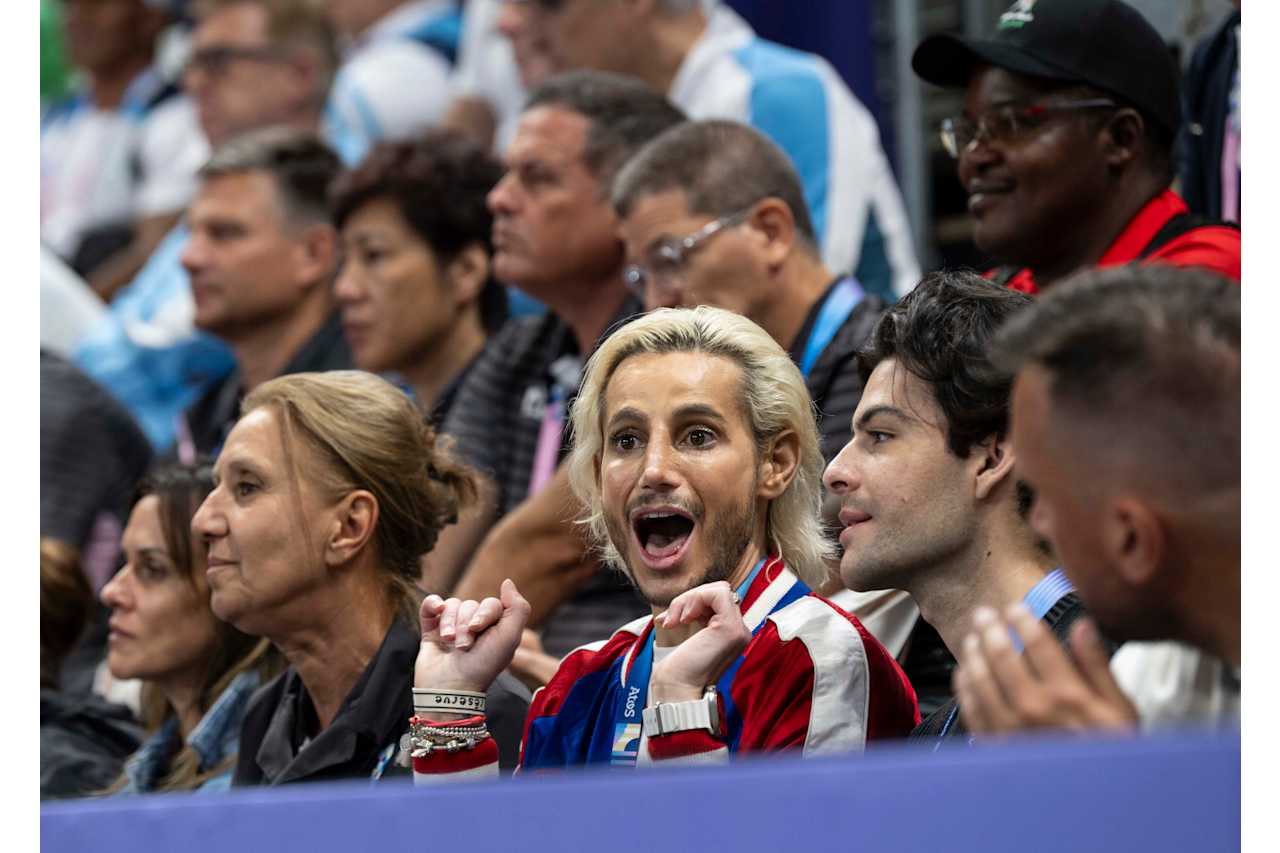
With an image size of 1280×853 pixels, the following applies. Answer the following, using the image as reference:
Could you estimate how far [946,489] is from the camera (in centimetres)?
267

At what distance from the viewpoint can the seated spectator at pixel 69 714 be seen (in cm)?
386

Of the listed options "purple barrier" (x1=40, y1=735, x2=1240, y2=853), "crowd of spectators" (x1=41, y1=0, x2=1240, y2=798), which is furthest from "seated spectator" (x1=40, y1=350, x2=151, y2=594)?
"purple barrier" (x1=40, y1=735, x2=1240, y2=853)

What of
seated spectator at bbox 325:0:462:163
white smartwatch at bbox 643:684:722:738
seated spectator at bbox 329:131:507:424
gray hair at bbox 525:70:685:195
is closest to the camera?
white smartwatch at bbox 643:684:722:738

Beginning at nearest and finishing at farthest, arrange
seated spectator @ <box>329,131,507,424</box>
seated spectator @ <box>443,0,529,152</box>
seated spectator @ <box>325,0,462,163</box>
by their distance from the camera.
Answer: seated spectator @ <box>329,131,507,424</box> < seated spectator @ <box>443,0,529,152</box> < seated spectator @ <box>325,0,462,163</box>

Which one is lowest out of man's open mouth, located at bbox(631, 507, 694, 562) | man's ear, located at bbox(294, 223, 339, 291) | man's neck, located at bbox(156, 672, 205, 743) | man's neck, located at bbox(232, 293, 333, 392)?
man's neck, located at bbox(156, 672, 205, 743)

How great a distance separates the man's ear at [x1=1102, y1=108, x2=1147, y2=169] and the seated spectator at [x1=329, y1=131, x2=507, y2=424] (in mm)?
1866

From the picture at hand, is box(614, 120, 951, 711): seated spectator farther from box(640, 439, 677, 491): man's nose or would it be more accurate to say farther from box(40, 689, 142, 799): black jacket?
box(40, 689, 142, 799): black jacket

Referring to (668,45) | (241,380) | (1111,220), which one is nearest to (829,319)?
(1111,220)

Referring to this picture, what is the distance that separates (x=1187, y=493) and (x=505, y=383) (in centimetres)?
274

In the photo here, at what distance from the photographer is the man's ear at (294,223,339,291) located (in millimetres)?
5480

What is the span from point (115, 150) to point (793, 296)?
14.7ft

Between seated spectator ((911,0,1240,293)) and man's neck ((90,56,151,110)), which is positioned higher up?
man's neck ((90,56,151,110))

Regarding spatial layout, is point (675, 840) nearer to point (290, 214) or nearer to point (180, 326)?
point (290, 214)

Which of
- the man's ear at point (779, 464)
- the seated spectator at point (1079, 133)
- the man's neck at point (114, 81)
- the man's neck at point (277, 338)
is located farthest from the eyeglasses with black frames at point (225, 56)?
the man's ear at point (779, 464)
